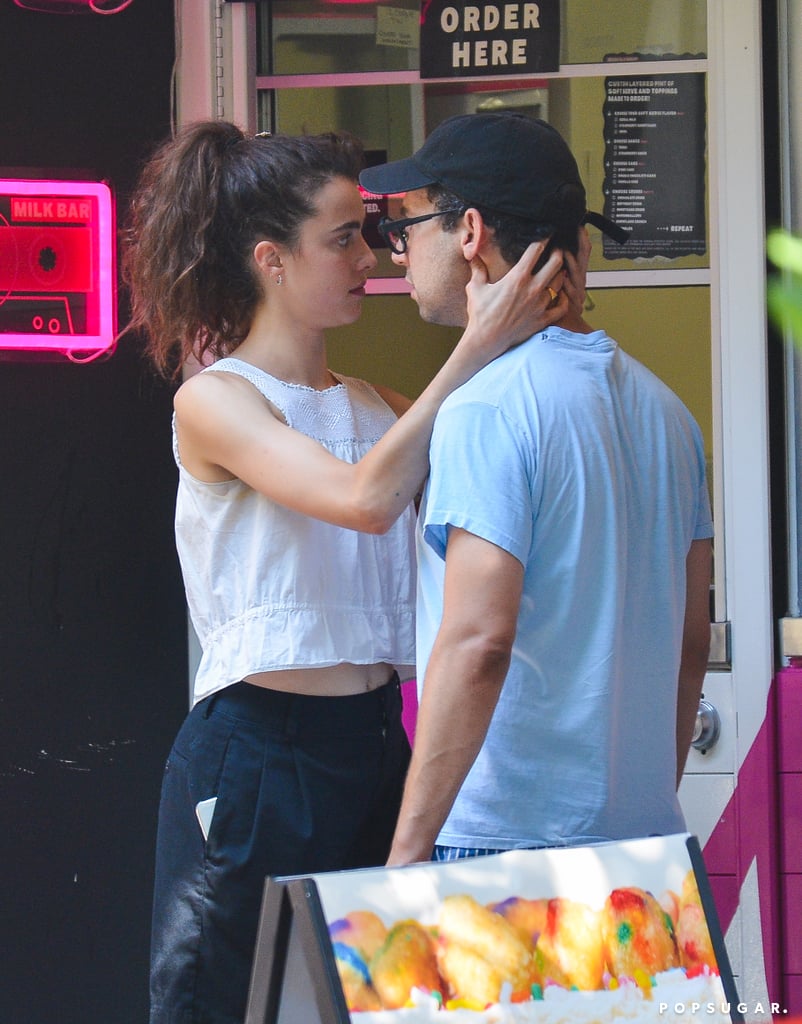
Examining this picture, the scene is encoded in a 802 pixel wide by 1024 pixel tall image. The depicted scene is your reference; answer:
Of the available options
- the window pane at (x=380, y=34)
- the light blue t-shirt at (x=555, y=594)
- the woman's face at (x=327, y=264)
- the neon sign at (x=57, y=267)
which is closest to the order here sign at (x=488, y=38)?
the window pane at (x=380, y=34)

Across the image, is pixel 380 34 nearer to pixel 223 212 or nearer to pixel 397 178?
pixel 223 212

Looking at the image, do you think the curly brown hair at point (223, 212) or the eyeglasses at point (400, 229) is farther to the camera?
the curly brown hair at point (223, 212)

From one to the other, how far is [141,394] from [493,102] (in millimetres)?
1112

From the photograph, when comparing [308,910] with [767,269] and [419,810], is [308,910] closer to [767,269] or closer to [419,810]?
[419,810]

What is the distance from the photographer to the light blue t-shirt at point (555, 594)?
161 centimetres

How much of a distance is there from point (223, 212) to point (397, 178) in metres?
0.53

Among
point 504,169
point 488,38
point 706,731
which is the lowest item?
point 706,731

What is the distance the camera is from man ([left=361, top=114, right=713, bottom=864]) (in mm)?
1582

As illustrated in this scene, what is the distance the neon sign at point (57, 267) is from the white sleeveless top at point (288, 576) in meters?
1.07

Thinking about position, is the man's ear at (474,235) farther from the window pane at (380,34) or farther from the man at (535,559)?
the window pane at (380,34)

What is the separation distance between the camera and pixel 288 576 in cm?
206

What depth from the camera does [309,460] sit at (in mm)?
1966

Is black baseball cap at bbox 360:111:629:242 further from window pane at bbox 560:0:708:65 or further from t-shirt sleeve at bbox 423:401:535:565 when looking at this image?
window pane at bbox 560:0:708:65

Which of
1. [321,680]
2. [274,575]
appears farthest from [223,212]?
[321,680]
